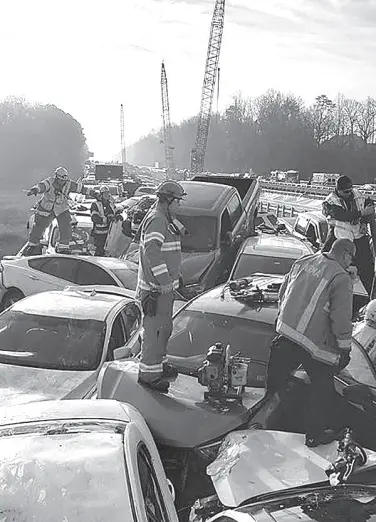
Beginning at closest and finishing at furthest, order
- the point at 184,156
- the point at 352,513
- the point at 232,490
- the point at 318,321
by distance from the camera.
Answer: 1. the point at 352,513
2. the point at 232,490
3. the point at 318,321
4. the point at 184,156

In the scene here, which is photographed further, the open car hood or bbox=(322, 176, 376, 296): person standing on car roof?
bbox=(322, 176, 376, 296): person standing on car roof

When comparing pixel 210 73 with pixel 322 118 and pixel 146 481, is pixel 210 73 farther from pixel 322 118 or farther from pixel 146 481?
pixel 146 481

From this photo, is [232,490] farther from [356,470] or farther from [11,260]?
[11,260]

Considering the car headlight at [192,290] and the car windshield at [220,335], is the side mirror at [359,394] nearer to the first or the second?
the car windshield at [220,335]

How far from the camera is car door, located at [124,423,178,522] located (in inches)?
99.7

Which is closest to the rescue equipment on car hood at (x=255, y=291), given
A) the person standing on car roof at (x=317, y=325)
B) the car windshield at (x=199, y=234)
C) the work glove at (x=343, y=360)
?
the person standing on car roof at (x=317, y=325)

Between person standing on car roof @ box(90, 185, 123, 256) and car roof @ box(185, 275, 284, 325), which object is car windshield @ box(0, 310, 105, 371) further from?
person standing on car roof @ box(90, 185, 123, 256)

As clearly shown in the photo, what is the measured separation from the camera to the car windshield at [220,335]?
16.4 ft

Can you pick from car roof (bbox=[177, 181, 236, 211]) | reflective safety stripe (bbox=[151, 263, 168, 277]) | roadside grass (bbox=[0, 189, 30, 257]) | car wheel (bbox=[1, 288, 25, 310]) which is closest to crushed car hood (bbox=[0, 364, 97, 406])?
reflective safety stripe (bbox=[151, 263, 168, 277])

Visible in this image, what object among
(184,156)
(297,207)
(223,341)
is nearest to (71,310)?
(223,341)

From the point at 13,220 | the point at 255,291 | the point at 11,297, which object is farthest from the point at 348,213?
the point at 13,220

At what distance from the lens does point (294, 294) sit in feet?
14.9

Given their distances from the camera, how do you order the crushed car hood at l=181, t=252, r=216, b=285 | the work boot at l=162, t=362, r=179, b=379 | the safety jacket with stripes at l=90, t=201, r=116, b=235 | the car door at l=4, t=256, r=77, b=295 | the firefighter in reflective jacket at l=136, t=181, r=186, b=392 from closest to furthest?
the work boot at l=162, t=362, r=179, b=379, the firefighter in reflective jacket at l=136, t=181, r=186, b=392, the car door at l=4, t=256, r=77, b=295, the crushed car hood at l=181, t=252, r=216, b=285, the safety jacket with stripes at l=90, t=201, r=116, b=235

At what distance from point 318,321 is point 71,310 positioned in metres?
2.75
